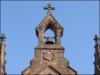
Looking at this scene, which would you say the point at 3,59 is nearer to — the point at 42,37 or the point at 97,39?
the point at 42,37

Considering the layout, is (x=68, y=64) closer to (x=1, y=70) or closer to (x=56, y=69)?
(x=56, y=69)

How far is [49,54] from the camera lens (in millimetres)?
44594

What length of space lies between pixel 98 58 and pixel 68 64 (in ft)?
9.68

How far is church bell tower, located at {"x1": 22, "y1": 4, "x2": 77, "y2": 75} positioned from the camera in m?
43.7

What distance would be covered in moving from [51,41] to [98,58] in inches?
170

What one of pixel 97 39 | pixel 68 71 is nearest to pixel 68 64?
pixel 68 71

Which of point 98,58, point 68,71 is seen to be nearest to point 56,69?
point 68,71

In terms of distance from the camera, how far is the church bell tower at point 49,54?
→ 1719 inches

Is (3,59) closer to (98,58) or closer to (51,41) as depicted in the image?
(51,41)

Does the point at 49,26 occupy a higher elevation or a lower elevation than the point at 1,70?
higher

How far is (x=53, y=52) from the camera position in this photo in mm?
44750

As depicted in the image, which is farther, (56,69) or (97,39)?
(97,39)

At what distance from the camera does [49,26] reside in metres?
46.4

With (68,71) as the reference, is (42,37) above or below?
above
